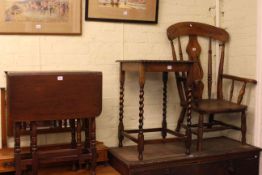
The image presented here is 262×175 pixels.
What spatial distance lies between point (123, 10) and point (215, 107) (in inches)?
49.7

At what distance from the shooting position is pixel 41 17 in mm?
2988

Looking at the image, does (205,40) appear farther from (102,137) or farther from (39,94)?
(39,94)

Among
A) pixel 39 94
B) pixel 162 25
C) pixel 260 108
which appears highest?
pixel 162 25

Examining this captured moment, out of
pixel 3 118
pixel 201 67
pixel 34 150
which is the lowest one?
pixel 34 150

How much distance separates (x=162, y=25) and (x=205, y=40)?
54 cm

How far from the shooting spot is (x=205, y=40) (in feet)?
12.2

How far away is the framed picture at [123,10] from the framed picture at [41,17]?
5.6 inches

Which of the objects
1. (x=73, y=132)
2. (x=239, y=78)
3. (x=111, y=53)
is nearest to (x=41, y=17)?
(x=111, y=53)

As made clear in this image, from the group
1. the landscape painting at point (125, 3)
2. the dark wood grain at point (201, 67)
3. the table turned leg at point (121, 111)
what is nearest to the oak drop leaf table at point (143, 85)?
the table turned leg at point (121, 111)

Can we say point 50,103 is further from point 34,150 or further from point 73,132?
point 73,132

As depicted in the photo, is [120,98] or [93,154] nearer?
[93,154]

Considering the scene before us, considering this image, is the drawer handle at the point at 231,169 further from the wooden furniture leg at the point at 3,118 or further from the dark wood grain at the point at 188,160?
the wooden furniture leg at the point at 3,118

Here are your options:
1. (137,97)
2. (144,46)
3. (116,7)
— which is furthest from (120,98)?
(116,7)

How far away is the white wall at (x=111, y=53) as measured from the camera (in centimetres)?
302
